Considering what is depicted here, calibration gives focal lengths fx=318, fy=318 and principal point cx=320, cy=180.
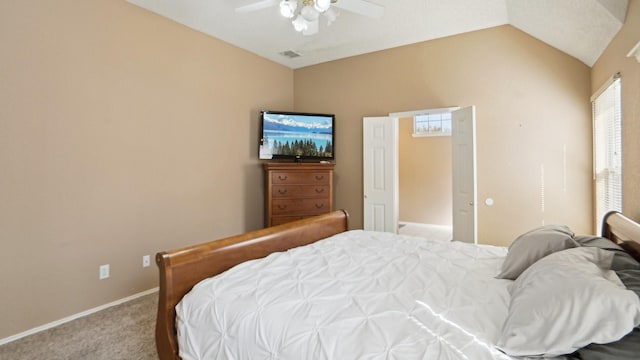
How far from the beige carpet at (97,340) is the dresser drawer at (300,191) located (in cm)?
188

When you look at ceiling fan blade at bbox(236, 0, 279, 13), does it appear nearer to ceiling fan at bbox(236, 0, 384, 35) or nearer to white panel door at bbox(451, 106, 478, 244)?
ceiling fan at bbox(236, 0, 384, 35)

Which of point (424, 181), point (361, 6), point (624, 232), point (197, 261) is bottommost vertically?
point (197, 261)

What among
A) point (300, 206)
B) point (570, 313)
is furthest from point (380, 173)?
point (570, 313)

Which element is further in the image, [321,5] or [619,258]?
[321,5]

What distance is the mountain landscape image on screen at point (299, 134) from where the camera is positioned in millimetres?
4348

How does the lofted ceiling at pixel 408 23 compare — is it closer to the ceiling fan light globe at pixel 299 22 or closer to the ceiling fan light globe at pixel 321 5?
the ceiling fan light globe at pixel 299 22

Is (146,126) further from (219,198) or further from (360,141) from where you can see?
(360,141)

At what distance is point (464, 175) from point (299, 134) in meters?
2.19

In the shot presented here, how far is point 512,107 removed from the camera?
11.9ft

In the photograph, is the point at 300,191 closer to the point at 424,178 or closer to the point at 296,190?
the point at 296,190

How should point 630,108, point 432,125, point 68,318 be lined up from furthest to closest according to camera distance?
point 432,125 → point 68,318 → point 630,108

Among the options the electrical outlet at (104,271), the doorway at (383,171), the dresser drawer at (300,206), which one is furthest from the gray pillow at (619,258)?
the electrical outlet at (104,271)

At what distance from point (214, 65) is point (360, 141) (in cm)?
217

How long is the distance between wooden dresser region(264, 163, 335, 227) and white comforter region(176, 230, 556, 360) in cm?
218
